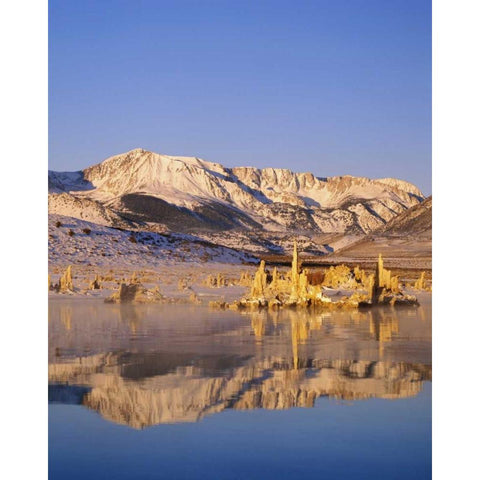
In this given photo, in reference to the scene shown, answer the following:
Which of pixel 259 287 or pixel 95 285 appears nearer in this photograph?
pixel 259 287

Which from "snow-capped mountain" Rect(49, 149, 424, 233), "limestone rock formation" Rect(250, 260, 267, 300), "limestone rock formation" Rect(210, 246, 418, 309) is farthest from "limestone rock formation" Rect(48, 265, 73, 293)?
"snow-capped mountain" Rect(49, 149, 424, 233)

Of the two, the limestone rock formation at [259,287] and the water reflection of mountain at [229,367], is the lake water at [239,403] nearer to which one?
the water reflection of mountain at [229,367]

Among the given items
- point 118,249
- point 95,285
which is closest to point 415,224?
point 118,249

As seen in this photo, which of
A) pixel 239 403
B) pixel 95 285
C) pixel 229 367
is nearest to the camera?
pixel 239 403

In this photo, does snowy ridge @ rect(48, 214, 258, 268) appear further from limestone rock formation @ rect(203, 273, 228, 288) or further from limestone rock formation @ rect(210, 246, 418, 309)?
limestone rock formation @ rect(210, 246, 418, 309)

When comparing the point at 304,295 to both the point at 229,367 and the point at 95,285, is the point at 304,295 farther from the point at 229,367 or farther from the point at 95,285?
the point at 229,367

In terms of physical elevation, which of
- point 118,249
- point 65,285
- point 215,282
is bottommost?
point 215,282

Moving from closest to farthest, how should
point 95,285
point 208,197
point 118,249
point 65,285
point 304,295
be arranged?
point 304,295 → point 65,285 → point 95,285 → point 118,249 → point 208,197
